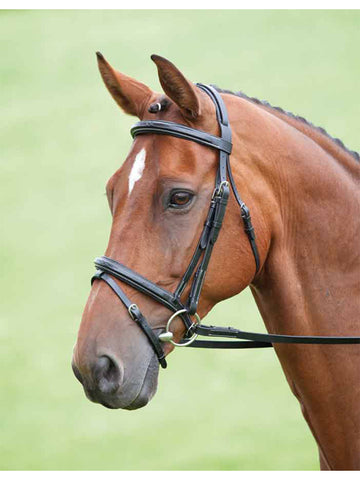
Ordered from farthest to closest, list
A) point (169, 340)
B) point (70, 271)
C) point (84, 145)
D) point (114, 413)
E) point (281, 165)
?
point (84, 145)
point (70, 271)
point (114, 413)
point (281, 165)
point (169, 340)

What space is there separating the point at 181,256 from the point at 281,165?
633 millimetres

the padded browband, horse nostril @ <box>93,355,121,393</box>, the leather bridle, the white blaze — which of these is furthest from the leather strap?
the padded browband

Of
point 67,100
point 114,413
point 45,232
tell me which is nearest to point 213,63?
point 67,100

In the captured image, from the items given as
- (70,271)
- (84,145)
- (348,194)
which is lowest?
(348,194)

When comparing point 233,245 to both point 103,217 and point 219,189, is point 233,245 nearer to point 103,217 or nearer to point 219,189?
→ point 219,189

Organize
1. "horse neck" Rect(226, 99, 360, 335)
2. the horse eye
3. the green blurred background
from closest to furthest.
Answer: the horse eye
"horse neck" Rect(226, 99, 360, 335)
the green blurred background

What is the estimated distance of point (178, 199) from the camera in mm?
2775

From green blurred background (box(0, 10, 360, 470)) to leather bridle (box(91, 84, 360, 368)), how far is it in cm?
485

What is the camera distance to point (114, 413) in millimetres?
8445

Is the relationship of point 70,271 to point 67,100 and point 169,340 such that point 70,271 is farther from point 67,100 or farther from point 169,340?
point 169,340

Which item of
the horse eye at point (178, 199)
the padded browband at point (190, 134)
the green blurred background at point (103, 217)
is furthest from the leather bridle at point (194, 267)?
the green blurred background at point (103, 217)

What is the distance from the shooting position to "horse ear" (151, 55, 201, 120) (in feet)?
8.97

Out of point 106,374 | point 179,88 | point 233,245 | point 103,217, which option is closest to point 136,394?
point 106,374

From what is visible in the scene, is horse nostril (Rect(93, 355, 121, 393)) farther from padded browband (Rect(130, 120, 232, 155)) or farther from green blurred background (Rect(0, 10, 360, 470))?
green blurred background (Rect(0, 10, 360, 470))
